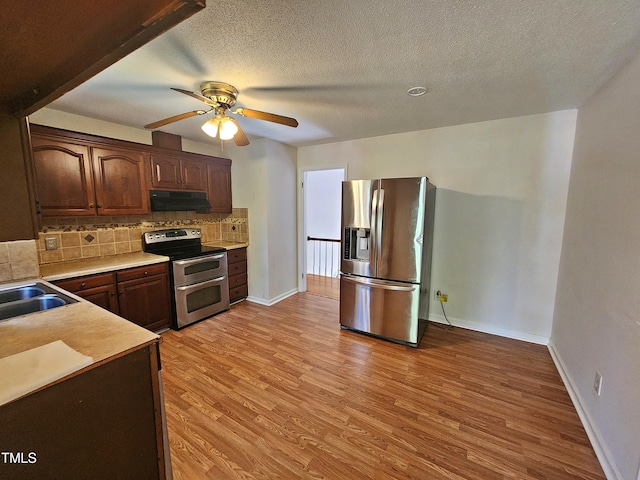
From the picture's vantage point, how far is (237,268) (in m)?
3.91

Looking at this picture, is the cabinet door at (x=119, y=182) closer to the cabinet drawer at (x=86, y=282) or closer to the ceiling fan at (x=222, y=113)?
the cabinet drawer at (x=86, y=282)

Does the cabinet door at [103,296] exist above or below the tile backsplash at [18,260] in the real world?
below

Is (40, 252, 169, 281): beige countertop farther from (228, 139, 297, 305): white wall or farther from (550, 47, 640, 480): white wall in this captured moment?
(550, 47, 640, 480): white wall

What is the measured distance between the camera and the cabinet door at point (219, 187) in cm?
377

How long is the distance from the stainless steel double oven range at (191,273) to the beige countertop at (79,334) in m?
1.62

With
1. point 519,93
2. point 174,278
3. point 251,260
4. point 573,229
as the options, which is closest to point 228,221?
point 251,260

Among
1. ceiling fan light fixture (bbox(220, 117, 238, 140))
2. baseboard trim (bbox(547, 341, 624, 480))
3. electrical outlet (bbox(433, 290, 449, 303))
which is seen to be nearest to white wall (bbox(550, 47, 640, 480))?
baseboard trim (bbox(547, 341, 624, 480))

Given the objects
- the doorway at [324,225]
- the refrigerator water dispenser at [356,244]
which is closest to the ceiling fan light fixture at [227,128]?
the refrigerator water dispenser at [356,244]

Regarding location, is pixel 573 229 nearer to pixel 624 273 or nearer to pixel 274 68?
pixel 624 273

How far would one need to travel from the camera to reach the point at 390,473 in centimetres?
146

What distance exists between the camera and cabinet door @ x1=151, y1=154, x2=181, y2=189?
3148 mm

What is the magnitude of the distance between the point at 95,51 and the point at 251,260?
3409 mm

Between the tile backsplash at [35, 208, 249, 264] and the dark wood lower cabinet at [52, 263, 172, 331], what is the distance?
46 cm

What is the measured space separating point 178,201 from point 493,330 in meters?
4.19
